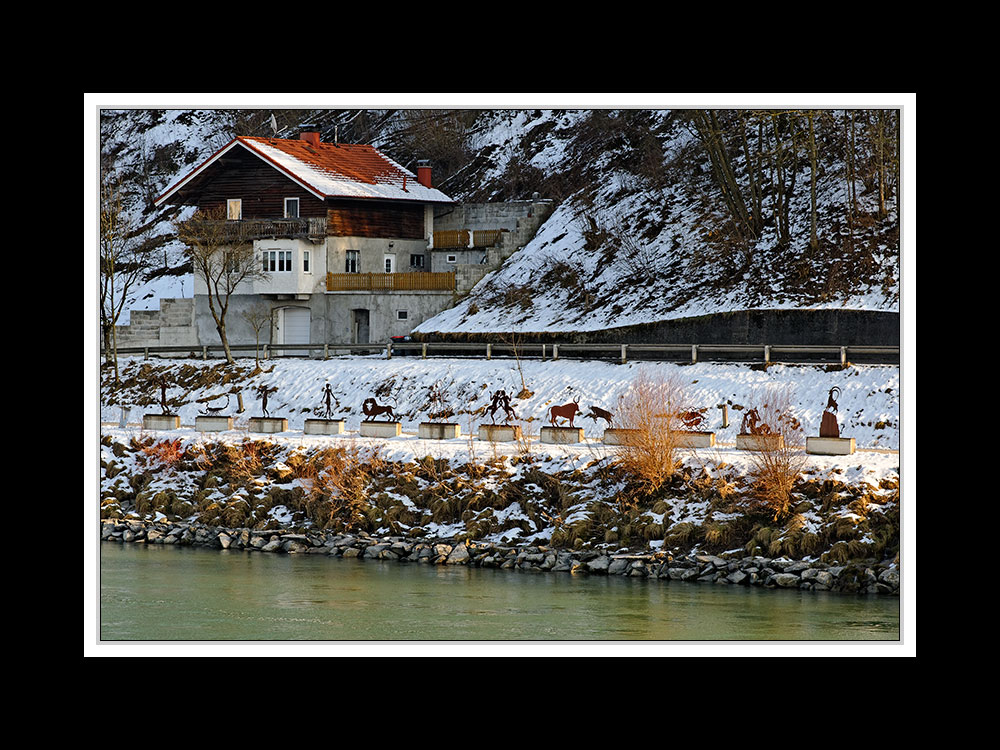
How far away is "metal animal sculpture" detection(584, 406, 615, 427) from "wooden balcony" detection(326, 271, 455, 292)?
43.5 feet

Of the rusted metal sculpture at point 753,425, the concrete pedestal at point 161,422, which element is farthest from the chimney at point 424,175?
the rusted metal sculpture at point 753,425

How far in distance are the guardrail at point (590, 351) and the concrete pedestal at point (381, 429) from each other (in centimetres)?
487

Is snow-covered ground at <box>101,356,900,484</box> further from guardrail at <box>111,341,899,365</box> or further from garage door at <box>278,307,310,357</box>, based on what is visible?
garage door at <box>278,307,310,357</box>

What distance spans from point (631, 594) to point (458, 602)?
9.80ft

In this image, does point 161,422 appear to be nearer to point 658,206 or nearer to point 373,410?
point 373,410

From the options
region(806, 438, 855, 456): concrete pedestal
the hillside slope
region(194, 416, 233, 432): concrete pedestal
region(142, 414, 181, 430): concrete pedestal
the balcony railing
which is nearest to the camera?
region(806, 438, 855, 456): concrete pedestal

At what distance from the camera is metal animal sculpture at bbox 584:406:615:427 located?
95.8 ft

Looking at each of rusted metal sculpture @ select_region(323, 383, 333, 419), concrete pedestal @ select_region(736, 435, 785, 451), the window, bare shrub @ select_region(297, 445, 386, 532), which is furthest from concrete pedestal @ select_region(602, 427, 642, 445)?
the window

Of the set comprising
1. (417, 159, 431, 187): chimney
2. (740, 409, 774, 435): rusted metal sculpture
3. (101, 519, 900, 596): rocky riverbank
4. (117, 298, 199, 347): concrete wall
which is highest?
(417, 159, 431, 187): chimney

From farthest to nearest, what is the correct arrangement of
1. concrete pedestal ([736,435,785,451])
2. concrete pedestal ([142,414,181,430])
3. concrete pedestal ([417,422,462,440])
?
concrete pedestal ([142,414,181,430]) → concrete pedestal ([417,422,462,440]) → concrete pedestal ([736,435,785,451])

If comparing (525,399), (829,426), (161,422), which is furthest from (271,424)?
(829,426)

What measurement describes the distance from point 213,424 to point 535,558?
1054 cm

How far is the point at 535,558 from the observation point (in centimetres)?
2469

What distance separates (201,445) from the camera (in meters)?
30.3
